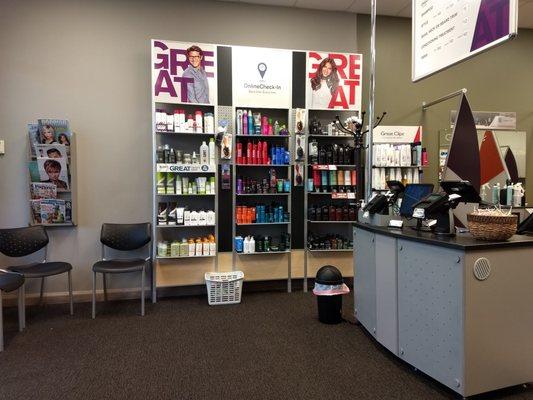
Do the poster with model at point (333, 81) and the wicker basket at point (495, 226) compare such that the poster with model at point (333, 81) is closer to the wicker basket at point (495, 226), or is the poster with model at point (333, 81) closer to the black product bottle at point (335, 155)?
the black product bottle at point (335, 155)

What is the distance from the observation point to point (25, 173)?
13.1 ft

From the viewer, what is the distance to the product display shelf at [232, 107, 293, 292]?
429cm

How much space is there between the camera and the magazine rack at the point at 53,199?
3930mm

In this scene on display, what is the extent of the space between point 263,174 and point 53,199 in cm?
240

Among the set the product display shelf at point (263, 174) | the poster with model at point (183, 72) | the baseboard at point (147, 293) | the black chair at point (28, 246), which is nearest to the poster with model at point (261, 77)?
the product display shelf at point (263, 174)

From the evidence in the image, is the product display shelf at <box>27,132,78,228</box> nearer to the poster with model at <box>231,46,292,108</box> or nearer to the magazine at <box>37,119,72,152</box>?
the magazine at <box>37,119,72,152</box>

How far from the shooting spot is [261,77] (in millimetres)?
4277

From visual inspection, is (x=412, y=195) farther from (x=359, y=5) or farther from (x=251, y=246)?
(x=359, y=5)

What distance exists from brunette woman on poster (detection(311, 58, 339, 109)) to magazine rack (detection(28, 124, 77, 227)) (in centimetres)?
284

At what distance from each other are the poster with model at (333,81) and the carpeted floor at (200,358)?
2427 mm

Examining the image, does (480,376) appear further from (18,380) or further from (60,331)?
(60,331)

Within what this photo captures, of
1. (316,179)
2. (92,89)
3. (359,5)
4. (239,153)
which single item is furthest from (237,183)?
(359,5)

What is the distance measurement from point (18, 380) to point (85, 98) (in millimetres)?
2920

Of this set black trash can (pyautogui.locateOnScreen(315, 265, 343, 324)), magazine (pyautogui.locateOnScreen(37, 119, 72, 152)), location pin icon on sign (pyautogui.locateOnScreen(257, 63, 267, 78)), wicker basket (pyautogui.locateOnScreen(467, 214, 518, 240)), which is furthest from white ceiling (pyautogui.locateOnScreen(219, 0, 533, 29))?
wicker basket (pyautogui.locateOnScreen(467, 214, 518, 240))
